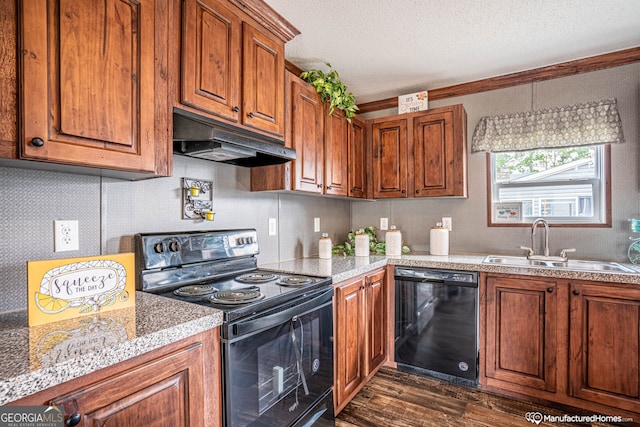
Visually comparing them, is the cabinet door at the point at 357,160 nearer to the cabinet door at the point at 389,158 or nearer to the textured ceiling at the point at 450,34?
the cabinet door at the point at 389,158

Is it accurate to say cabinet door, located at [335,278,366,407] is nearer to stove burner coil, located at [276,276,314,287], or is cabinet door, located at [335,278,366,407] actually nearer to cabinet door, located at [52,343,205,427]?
stove burner coil, located at [276,276,314,287]

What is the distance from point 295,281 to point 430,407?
1296 mm

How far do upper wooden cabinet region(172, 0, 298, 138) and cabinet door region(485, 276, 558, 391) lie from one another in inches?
72.4

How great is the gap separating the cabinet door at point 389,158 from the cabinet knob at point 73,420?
99.4 inches

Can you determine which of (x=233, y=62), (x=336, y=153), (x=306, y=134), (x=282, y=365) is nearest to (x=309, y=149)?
(x=306, y=134)

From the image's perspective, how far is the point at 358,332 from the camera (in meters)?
2.13

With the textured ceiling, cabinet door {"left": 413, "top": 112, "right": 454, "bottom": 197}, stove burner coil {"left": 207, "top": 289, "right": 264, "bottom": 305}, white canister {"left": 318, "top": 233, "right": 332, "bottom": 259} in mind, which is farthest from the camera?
cabinet door {"left": 413, "top": 112, "right": 454, "bottom": 197}

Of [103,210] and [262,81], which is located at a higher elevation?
[262,81]

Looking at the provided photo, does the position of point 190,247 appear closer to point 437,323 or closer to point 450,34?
point 437,323

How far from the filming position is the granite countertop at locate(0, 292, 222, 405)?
27.2 inches

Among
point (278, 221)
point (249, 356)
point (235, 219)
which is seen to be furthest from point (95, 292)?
point (278, 221)

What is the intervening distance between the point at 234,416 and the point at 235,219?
1.16 m

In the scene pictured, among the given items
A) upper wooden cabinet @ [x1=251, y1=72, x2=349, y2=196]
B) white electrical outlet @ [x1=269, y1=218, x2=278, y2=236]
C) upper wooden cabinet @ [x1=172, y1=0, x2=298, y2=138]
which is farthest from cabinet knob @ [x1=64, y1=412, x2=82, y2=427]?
white electrical outlet @ [x1=269, y1=218, x2=278, y2=236]

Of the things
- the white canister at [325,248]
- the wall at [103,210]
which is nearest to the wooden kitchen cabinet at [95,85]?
the wall at [103,210]
